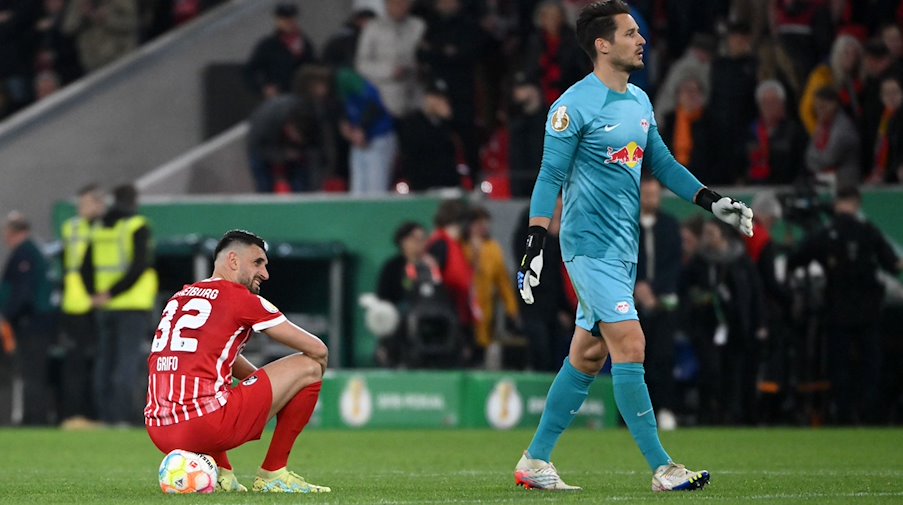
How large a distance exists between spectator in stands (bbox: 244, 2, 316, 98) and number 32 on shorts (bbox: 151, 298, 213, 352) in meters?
12.7

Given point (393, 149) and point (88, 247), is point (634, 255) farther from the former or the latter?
point (393, 149)

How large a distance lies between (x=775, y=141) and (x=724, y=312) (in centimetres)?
202

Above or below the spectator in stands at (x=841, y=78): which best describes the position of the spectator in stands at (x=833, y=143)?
below

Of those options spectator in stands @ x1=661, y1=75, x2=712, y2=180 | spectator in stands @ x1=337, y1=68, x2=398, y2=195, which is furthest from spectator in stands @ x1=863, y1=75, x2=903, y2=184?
spectator in stands @ x1=337, y1=68, x2=398, y2=195

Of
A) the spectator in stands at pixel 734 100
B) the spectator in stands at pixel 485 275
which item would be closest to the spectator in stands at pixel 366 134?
the spectator in stands at pixel 485 275

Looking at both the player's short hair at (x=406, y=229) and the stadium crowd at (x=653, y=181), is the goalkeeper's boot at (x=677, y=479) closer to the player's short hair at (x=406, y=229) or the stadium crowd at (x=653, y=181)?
the stadium crowd at (x=653, y=181)

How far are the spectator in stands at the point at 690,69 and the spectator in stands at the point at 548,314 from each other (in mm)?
2576

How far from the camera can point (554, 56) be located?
750 inches

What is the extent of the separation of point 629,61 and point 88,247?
9.39 meters

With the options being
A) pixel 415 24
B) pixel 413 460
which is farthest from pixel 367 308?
pixel 413 460

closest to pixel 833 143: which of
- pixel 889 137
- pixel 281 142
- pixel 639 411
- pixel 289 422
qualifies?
pixel 889 137

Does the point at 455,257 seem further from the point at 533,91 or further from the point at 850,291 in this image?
the point at 850,291

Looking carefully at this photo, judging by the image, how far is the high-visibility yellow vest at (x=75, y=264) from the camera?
1716cm

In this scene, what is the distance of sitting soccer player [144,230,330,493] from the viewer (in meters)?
8.33
